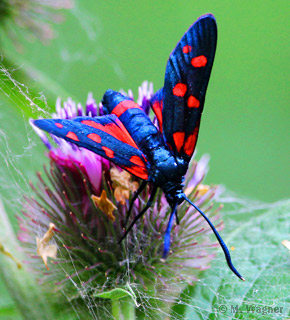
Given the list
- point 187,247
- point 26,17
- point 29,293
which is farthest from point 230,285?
point 26,17

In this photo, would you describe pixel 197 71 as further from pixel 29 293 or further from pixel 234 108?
pixel 234 108

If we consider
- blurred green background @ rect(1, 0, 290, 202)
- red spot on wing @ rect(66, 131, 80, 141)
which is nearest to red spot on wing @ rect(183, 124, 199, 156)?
red spot on wing @ rect(66, 131, 80, 141)

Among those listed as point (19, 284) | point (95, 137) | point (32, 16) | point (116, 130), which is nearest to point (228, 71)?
point (32, 16)

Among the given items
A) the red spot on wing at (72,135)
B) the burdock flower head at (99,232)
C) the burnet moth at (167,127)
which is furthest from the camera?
the burdock flower head at (99,232)

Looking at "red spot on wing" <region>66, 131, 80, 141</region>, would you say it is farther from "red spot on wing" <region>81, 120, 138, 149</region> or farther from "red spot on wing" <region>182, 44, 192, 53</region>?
"red spot on wing" <region>182, 44, 192, 53</region>

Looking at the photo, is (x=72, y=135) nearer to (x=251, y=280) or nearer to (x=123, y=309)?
(x=123, y=309)

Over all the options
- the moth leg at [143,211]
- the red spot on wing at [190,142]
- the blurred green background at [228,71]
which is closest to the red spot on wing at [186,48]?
the red spot on wing at [190,142]

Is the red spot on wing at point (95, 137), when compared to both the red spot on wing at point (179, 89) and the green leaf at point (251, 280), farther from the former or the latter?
the green leaf at point (251, 280)
